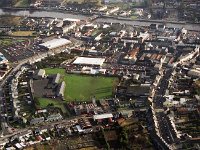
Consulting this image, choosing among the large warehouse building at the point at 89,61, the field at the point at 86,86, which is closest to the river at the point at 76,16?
the large warehouse building at the point at 89,61

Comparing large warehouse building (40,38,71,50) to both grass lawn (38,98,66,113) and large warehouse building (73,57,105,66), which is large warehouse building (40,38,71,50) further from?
grass lawn (38,98,66,113)

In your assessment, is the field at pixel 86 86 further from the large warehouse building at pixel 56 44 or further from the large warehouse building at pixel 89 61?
the large warehouse building at pixel 56 44

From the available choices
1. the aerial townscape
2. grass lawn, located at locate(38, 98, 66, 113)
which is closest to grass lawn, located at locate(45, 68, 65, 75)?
the aerial townscape


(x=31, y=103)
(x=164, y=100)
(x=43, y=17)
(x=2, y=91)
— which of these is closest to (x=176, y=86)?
(x=164, y=100)

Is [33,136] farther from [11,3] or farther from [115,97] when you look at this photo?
[11,3]

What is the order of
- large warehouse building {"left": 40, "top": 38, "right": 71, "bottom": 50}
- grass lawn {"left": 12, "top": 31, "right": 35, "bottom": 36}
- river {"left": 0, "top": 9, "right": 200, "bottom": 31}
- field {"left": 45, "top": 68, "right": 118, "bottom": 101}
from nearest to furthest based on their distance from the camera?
field {"left": 45, "top": 68, "right": 118, "bottom": 101} → large warehouse building {"left": 40, "top": 38, "right": 71, "bottom": 50} → grass lawn {"left": 12, "top": 31, "right": 35, "bottom": 36} → river {"left": 0, "top": 9, "right": 200, "bottom": 31}

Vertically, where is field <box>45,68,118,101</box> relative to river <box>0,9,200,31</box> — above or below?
below
